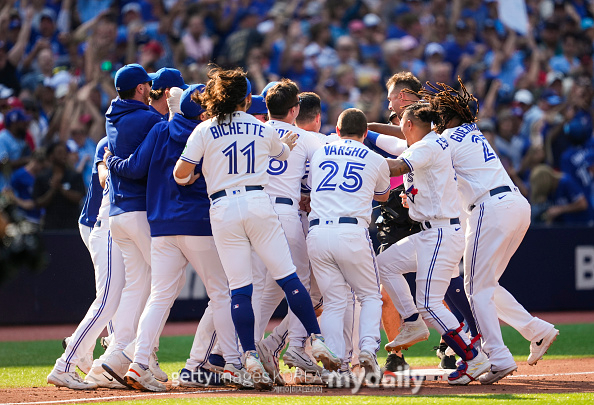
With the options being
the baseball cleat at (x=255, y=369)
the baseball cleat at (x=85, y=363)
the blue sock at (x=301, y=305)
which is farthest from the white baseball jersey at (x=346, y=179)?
the baseball cleat at (x=85, y=363)

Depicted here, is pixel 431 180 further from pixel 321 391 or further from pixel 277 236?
pixel 321 391

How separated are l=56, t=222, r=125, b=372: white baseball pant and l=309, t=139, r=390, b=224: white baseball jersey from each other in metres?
1.63

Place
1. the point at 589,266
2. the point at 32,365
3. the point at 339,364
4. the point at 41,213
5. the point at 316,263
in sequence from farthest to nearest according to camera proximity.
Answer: the point at 589,266, the point at 41,213, the point at 32,365, the point at 316,263, the point at 339,364

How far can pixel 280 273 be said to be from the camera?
5828 millimetres

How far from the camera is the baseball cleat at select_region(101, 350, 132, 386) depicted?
5.89 meters

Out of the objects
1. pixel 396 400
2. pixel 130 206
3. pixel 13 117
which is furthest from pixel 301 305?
pixel 13 117

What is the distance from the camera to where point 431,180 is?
20.9 feet

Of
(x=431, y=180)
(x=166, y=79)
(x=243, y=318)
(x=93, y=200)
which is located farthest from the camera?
(x=93, y=200)

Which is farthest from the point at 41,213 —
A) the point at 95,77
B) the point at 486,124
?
the point at 486,124

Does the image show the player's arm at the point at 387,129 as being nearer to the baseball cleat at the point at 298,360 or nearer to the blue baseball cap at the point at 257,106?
the blue baseball cap at the point at 257,106

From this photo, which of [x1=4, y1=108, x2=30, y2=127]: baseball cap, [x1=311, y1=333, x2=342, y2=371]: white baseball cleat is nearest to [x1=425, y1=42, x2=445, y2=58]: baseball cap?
[x1=4, y1=108, x2=30, y2=127]: baseball cap

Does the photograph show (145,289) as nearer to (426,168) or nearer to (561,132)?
(426,168)

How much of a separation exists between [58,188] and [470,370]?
609 centimetres

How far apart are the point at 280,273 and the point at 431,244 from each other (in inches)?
50.3
